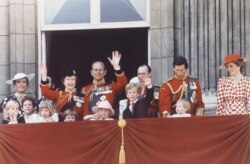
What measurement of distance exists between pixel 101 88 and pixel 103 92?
9 cm

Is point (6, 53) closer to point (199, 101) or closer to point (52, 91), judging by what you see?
point (52, 91)

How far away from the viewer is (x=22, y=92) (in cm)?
1714

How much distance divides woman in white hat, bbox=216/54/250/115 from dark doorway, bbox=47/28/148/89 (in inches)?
160

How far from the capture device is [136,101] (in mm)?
16266

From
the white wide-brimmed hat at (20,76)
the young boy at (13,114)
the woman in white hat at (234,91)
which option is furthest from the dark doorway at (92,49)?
the woman in white hat at (234,91)

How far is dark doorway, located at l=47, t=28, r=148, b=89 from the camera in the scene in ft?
67.1

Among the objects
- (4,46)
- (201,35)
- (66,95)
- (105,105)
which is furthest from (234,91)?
(4,46)

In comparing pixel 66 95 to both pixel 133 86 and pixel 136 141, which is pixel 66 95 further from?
pixel 136 141

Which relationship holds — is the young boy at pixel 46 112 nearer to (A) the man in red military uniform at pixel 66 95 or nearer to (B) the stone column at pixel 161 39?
(A) the man in red military uniform at pixel 66 95

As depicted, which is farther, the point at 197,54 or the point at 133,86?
the point at 197,54

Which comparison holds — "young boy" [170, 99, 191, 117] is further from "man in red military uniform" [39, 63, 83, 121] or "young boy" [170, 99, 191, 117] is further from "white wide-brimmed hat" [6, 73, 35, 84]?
"white wide-brimmed hat" [6, 73, 35, 84]

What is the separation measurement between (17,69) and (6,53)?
37 centimetres

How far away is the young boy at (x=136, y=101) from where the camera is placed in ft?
53.3

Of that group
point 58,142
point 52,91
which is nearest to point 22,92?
point 52,91
